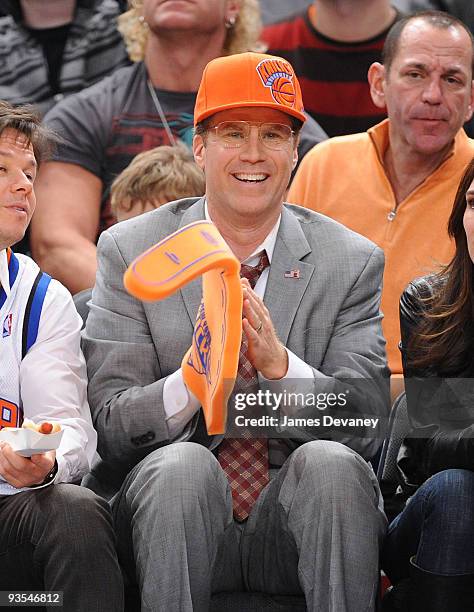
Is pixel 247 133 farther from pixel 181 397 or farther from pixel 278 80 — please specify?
pixel 181 397

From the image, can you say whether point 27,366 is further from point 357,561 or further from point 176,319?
point 357,561

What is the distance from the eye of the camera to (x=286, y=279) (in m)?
2.46

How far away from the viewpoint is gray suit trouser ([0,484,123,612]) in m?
2.02

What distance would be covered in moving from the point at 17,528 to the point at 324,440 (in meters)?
0.59

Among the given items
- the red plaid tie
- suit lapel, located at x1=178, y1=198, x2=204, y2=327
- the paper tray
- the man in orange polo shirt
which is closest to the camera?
the paper tray

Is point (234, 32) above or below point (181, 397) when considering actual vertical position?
above

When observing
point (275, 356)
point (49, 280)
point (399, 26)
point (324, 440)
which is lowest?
point (324, 440)

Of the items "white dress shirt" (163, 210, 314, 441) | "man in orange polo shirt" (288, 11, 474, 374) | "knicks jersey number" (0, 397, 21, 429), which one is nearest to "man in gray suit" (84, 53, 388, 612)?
"white dress shirt" (163, 210, 314, 441)

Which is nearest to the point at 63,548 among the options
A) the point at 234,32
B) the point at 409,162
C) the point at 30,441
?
the point at 30,441

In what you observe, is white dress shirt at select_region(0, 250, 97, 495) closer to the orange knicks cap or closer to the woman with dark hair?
the orange knicks cap

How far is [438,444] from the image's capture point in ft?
7.43

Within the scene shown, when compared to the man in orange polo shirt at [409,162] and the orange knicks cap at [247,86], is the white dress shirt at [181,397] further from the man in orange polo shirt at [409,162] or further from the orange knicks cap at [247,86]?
the man in orange polo shirt at [409,162]

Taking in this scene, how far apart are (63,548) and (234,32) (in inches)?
81.5

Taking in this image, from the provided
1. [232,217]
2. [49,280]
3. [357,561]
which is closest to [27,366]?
[49,280]
